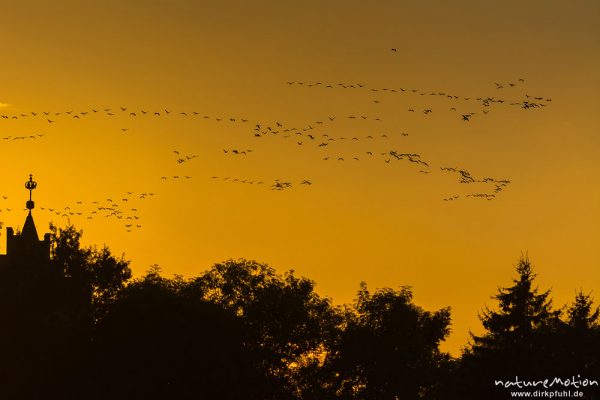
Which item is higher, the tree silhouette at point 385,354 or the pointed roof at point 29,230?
the pointed roof at point 29,230

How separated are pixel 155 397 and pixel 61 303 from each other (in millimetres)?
18085

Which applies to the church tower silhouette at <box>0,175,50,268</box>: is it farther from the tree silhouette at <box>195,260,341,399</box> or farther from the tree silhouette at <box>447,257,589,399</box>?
the tree silhouette at <box>447,257,589,399</box>

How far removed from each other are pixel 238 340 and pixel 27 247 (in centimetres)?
3279

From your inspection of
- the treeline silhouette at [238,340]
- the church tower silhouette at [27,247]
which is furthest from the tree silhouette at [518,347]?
the church tower silhouette at [27,247]

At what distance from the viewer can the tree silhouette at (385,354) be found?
6176 inches

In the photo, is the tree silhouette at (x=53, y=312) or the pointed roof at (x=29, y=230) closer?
the tree silhouette at (x=53, y=312)

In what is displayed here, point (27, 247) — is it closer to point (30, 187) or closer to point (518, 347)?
point (30, 187)

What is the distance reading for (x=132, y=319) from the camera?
432 feet

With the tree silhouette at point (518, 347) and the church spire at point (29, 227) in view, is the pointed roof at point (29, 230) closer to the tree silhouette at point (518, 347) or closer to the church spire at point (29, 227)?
the church spire at point (29, 227)

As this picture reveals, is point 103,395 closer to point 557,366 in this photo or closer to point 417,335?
point 557,366

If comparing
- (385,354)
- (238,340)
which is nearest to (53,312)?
(238,340)

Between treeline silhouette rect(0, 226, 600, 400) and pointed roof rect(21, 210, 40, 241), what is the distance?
4693 millimetres

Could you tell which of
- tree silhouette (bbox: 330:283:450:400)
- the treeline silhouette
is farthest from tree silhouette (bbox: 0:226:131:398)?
tree silhouette (bbox: 330:283:450:400)

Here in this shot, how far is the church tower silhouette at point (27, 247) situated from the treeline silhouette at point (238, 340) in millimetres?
2107
